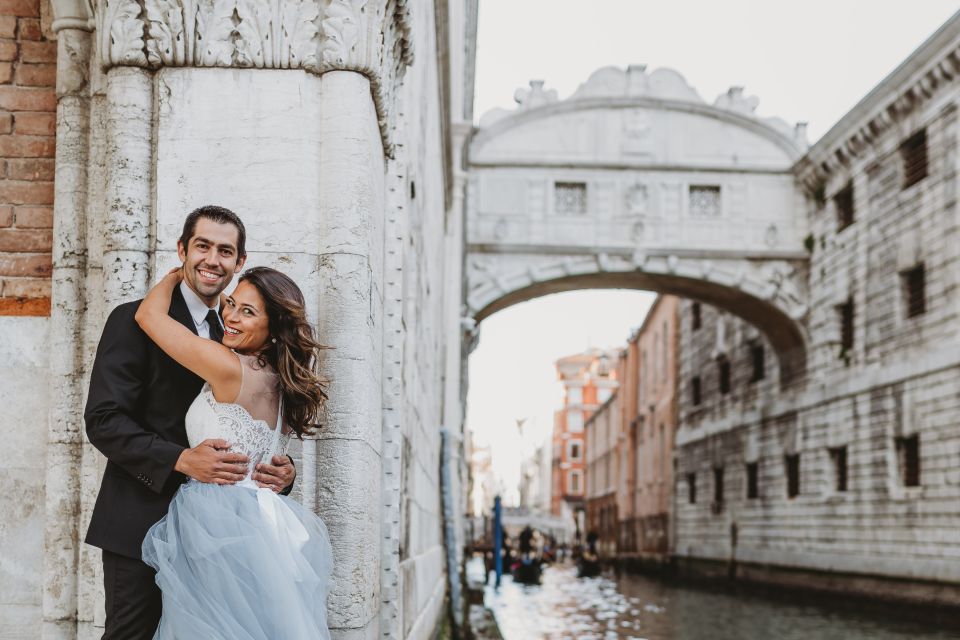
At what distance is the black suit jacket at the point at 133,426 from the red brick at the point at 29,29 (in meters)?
1.99

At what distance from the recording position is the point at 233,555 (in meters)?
2.61

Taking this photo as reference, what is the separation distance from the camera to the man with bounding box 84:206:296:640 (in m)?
2.73

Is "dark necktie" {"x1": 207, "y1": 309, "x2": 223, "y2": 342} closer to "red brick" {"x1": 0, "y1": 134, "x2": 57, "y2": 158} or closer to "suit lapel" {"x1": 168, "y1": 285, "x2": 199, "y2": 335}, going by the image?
"suit lapel" {"x1": 168, "y1": 285, "x2": 199, "y2": 335}

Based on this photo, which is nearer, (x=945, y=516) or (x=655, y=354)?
(x=945, y=516)

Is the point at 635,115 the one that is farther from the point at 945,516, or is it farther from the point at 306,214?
the point at 306,214

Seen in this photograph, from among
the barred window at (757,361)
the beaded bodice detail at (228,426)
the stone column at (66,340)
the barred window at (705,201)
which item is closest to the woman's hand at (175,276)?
the beaded bodice detail at (228,426)

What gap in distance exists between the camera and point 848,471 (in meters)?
20.9

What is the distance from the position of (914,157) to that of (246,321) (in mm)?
18086

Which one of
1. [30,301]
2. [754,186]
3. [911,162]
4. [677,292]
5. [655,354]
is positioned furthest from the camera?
[655,354]

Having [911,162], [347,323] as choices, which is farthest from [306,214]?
[911,162]

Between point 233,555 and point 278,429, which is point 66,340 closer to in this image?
point 278,429

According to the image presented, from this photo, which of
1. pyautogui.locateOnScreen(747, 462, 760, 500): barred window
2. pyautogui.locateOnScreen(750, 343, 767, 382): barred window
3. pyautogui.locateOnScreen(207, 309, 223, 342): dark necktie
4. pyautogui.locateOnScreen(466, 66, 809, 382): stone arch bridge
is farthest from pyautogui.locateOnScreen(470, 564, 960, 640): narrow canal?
pyautogui.locateOnScreen(207, 309, 223, 342): dark necktie

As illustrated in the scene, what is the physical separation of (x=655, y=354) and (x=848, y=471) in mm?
17339

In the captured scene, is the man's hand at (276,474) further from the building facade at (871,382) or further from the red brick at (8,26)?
the building facade at (871,382)
